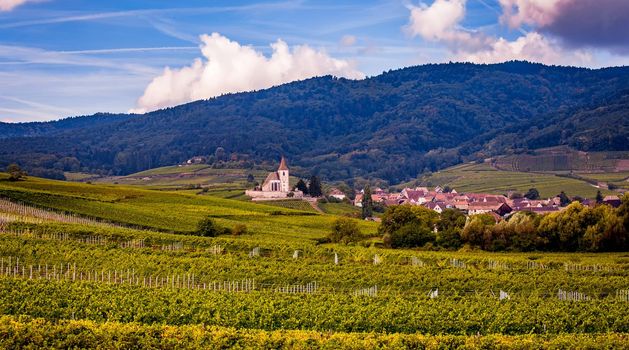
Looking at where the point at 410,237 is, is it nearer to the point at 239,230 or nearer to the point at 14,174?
the point at 239,230

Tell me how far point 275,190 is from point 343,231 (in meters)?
90.2

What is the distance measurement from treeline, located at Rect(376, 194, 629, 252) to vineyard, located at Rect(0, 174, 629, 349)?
10.8ft

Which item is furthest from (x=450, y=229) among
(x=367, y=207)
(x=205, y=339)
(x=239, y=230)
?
(x=367, y=207)

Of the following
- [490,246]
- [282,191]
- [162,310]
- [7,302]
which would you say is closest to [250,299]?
[162,310]

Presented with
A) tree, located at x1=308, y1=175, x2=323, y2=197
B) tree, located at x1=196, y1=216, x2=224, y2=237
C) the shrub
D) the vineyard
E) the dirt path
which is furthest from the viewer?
tree, located at x1=308, y1=175, x2=323, y2=197

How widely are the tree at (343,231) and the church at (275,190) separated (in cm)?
7340

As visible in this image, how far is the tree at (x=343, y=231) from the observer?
3086 inches

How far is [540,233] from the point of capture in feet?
233

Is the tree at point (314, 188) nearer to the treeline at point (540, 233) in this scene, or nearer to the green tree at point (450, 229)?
the green tree at point (450, 229)

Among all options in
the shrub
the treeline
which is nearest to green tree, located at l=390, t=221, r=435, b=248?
the treeline

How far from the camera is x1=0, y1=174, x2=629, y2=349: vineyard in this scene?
2741 cm

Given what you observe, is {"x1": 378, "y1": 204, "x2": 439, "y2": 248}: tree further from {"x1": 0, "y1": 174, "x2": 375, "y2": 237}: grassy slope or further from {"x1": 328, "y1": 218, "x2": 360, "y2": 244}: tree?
{"x1": 0, "y1": 174, "x2": 375, "y2": 237}: grassy slope

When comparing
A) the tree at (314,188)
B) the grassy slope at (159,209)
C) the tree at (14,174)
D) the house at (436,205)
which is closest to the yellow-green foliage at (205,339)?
the grassy slope at (159,209)

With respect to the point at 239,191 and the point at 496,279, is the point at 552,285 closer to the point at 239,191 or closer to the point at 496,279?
the point at 496,279
